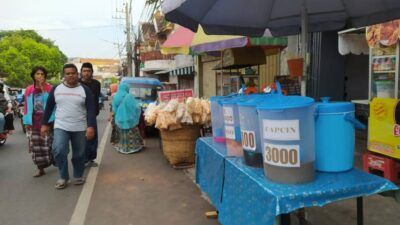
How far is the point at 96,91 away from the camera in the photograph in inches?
288

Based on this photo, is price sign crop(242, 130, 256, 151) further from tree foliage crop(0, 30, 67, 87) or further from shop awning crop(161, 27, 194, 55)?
tree foliage crop(0, 30, 67, 87)

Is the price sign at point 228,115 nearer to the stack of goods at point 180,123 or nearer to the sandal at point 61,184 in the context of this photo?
the stack of goods at point 180,123

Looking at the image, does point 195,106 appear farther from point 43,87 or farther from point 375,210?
point 375,210

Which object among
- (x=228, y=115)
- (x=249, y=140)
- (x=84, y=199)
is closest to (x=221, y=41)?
(x=228, y=115)

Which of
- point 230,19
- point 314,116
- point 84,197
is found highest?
point 230,19

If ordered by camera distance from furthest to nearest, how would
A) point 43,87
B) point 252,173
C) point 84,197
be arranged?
1. point 43,87
2. point 84,197
3. point 252,173

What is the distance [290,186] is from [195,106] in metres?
4.09

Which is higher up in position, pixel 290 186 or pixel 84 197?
pixel 290 186

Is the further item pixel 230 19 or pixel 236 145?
pixel 230 19

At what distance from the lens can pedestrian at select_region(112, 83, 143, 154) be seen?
27.2ft

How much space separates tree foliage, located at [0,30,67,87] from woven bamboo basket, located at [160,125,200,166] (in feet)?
102

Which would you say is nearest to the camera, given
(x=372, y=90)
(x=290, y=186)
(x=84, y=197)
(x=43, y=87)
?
(x=290, y=186)

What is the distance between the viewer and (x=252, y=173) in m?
2.87

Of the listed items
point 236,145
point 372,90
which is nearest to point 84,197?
point 236,145
